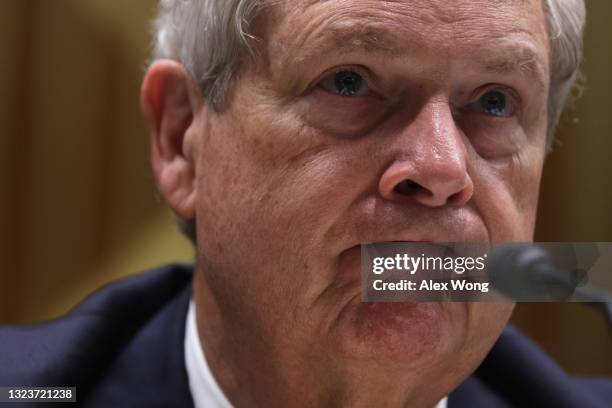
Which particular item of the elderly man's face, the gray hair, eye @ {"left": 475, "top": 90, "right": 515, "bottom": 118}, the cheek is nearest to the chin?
the elderly man's face

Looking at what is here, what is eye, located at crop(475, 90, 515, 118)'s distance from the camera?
3.50 ft

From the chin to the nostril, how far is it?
0.43 feet

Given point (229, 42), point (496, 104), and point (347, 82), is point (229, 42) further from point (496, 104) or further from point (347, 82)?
point (496, 104)

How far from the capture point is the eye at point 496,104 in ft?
3.50

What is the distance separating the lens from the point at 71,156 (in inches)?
58.6

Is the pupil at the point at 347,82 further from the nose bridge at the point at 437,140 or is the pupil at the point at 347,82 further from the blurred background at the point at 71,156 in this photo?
the blurred background at the point at 71,156

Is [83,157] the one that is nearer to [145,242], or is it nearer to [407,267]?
[145,242]

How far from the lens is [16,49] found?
1.47 meters

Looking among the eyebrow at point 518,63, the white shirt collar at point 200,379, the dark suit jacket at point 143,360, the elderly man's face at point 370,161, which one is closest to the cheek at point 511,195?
the elderly man's face at point 370,161

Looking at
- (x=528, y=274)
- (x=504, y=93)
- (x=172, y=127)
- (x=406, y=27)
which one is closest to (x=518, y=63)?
(x=504, y=93)

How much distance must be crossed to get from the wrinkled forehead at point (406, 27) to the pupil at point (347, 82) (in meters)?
0.04

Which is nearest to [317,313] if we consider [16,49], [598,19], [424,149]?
[424,149]

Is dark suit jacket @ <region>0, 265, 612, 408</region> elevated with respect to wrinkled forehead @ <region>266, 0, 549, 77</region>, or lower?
lower

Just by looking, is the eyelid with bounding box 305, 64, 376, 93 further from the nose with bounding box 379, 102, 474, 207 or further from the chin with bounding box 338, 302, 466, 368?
the chin with bounding box 338, 302, 466, 368
